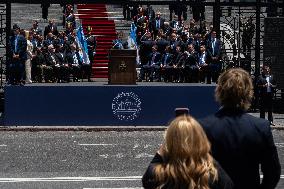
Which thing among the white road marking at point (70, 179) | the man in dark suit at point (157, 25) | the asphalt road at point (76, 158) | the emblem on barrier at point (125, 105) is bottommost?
the asphalt road at point (76, 158)

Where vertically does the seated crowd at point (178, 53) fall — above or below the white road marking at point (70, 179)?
above

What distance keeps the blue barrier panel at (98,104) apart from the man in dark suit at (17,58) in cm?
216

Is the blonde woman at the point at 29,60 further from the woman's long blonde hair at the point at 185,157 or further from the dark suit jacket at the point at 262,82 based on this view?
the woman's long blonde hair at the point at 185,157

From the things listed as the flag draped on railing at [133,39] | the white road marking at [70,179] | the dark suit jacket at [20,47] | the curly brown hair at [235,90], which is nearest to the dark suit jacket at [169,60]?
the flag draped on railing at [133,39]

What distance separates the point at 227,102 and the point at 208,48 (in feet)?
74.5

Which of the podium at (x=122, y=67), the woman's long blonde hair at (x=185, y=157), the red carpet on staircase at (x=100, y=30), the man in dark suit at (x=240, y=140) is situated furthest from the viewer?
the red carpet on staircase at (x=100, y=30)

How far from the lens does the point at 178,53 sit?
29.8 m

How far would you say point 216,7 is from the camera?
2816 cm

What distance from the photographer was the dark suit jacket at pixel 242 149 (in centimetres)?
643

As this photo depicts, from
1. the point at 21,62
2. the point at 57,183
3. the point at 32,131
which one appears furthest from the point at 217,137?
the point at 21,62

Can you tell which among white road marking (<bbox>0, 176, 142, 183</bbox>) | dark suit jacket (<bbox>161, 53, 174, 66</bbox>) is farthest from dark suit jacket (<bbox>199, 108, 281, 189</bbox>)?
dark suit jacket (<bbox>161, 53, 174, 66</bbox>)

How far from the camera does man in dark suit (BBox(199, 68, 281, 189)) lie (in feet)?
21.1

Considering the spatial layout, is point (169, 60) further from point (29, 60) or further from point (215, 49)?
point (29, 60)

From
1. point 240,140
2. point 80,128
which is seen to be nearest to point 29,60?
point 80,128
